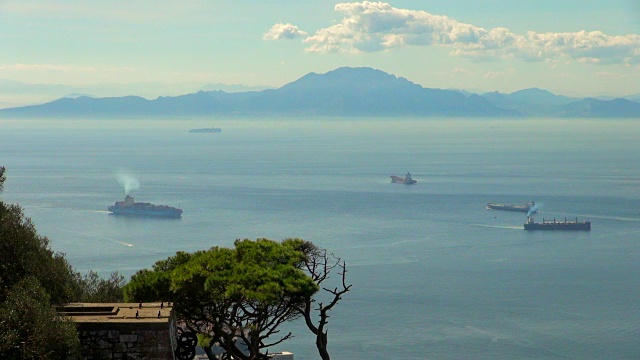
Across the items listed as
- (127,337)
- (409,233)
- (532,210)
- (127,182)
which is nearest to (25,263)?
(127,337)

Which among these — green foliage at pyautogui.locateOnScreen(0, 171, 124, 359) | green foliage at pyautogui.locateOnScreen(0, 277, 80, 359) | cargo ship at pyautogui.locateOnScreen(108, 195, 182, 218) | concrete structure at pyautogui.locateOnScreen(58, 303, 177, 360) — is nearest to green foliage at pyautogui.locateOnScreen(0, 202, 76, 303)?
green foliage at pyautogui.locateOnScreen(0, 171, 124, 359)

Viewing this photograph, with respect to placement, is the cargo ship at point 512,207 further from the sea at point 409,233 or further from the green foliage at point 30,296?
the green foliage at point 30,296

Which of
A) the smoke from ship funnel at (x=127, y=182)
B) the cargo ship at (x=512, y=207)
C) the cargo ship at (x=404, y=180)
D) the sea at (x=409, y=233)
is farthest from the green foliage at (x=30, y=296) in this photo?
the cargo ship at (x=404, y=180)

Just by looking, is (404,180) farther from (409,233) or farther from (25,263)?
(25,263)

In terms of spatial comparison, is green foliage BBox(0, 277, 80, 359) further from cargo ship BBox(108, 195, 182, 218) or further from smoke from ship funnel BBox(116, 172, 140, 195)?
smoke from ship funnel BBox(116, 172, 140, 195)

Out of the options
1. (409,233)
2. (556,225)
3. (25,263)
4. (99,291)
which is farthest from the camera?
(556,225)

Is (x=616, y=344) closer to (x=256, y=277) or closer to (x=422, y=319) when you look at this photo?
(x=422, y=319)
